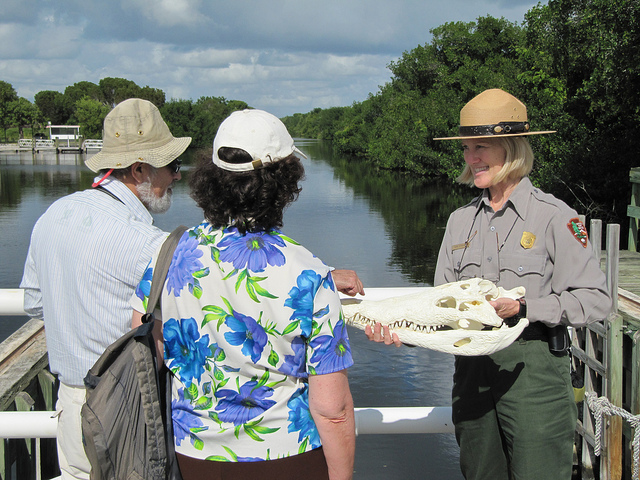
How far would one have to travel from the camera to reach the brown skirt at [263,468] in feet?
6.68

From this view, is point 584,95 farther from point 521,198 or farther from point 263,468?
point 263,468

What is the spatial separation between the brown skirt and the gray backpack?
9 cm

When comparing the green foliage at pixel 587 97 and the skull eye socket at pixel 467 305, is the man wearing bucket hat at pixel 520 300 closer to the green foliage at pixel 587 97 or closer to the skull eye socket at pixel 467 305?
the skull eye socket at pixel 467 305

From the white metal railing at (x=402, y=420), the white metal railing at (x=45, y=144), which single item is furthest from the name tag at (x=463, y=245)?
the white metal railing at (x=45, y=144)

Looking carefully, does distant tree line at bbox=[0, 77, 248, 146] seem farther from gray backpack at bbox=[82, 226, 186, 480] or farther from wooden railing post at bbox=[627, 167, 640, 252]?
gray backpack at bbox=[82, 226, 186, 480]

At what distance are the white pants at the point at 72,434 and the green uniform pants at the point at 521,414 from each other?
5.14 ft

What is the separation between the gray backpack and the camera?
203 centimetres

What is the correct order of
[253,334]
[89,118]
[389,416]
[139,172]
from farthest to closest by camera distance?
[89,118]
[389,416]
[139,172]
[253,334]

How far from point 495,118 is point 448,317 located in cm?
92

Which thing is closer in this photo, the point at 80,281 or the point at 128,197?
the point at 80,281

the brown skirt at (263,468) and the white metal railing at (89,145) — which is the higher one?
the white metal railing at (89,145)

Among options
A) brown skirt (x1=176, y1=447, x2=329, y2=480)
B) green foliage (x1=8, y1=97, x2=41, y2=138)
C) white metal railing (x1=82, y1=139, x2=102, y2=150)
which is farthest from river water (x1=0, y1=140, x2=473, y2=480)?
green foliage (x1=8, y1=97, x2=41, y2=138)

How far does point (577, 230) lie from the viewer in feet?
8.59

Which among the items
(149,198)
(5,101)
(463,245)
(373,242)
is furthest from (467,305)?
(5,101)
